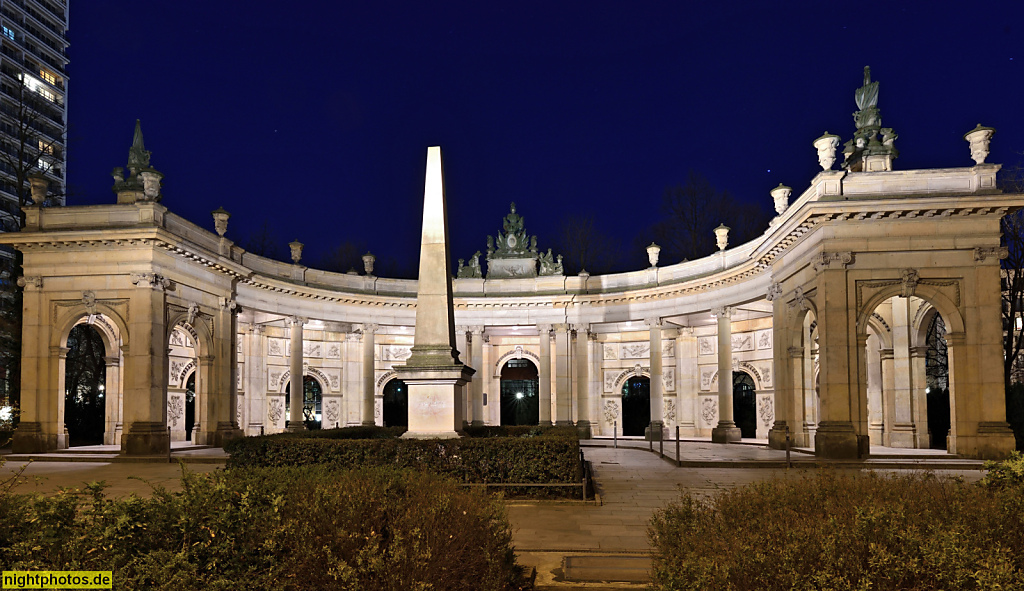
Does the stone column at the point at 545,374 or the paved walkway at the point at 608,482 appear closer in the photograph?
the paved walkway at the point at 608,482

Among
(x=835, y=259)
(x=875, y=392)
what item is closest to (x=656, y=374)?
(x=875, y=392)

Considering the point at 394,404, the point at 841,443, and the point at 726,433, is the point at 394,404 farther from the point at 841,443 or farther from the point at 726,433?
the point at 841,443

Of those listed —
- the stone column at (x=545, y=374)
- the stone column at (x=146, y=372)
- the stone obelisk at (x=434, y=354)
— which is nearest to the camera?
the stone obelisk at (x=434, y=354)

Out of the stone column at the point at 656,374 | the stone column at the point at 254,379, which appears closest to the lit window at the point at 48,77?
the stone column at the point at 254,379

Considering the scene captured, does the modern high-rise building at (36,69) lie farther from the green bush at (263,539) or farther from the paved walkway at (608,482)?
the green bush at (263,539)

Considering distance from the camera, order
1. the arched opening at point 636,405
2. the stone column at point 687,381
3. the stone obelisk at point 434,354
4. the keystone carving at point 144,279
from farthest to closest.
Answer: the arched opening at point 636,405
the stone column at point 687,381
the keystone carving at point 144,279
the stone obelisk at point 434,354

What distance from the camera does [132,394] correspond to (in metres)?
26.3

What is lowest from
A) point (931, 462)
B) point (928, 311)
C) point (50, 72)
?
point (931, 462)

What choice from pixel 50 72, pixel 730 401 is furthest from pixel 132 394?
pixel 50 72

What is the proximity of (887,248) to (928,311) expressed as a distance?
6.13 m

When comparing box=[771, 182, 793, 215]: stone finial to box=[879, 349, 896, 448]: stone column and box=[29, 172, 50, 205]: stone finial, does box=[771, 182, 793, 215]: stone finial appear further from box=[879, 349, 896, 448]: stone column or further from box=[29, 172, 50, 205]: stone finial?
box=[29, 172, 50, 205]: stone finial

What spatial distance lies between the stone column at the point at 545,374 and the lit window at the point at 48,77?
7772 cm

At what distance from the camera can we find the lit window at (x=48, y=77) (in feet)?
277

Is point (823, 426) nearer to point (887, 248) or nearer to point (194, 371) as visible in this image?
point (887, 248)
